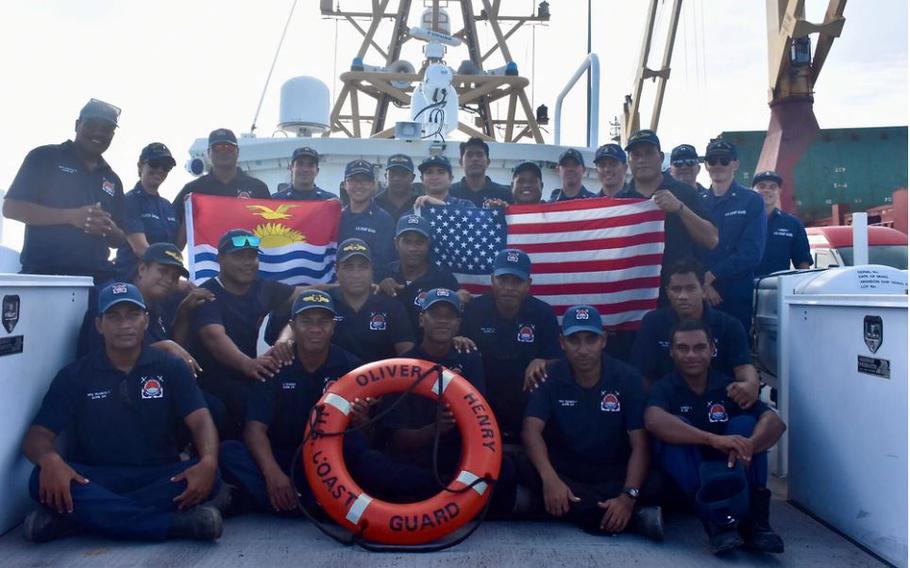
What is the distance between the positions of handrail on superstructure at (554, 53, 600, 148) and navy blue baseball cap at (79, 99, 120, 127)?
4.36 m

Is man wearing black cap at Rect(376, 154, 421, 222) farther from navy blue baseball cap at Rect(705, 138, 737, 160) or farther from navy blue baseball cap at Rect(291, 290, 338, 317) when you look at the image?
navy blue baseball cap at Rect(705, 138, 737, 160)

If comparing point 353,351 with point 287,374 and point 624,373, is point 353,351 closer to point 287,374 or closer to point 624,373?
point 287,374

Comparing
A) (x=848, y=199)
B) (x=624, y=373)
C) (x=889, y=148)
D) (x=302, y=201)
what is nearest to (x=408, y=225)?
(x=302, y=201)

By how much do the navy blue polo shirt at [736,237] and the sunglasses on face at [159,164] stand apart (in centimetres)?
344

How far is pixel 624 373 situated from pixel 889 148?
14.7 meters

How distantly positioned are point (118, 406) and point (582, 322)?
6.97 ft

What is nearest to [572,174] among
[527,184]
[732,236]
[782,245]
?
[527,184]

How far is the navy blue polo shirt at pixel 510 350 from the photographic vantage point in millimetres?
4285

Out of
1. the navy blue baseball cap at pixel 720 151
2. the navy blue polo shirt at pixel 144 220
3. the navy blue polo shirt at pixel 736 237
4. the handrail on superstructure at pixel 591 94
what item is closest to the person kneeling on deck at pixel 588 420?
the navy blue polo shirt at pixel 736 237

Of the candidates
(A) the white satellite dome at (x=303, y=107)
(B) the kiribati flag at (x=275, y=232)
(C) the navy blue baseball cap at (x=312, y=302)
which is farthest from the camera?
(A) the white satellite dome at (x=303, y=107)

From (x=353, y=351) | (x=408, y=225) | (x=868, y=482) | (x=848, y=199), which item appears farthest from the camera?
(x=848, y=199)

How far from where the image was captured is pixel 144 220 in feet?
16.6

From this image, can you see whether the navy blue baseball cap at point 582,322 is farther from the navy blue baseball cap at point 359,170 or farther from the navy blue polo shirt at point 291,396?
the navy blue baseball cap at point 359,170

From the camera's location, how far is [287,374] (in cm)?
382
